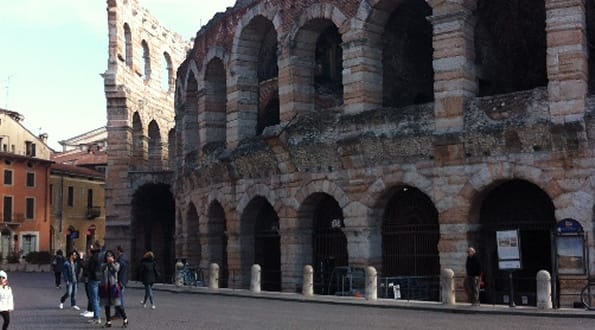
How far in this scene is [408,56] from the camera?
79.3 ft

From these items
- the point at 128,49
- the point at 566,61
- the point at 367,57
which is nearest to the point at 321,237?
the point at 367,57

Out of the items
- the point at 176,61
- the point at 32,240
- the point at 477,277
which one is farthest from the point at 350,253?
the point at 32,240

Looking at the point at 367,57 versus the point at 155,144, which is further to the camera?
the point at 155,144

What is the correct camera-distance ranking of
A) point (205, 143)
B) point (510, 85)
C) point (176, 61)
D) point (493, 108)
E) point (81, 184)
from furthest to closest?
point (81, 184) < point (176, 61) < point (205, 143) < point (510, 85) < point (493, 108)

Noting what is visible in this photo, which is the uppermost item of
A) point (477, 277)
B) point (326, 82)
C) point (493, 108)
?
point (326, 82)

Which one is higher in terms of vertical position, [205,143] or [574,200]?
[205,143]

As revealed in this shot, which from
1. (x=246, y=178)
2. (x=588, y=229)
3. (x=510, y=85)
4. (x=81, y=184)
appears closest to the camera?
(x=588, y=229)

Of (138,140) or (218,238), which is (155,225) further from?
(218,238)

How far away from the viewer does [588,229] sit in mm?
17859

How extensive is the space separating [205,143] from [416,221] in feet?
32.5

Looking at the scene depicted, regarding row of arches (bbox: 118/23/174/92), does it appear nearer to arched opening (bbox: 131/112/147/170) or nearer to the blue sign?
arched opening (bbox: 131/112/147/170)

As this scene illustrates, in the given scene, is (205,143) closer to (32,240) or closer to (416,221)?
(416,221)

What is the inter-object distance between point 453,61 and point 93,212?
47.2m

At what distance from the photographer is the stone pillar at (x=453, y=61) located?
1973 centimetres
